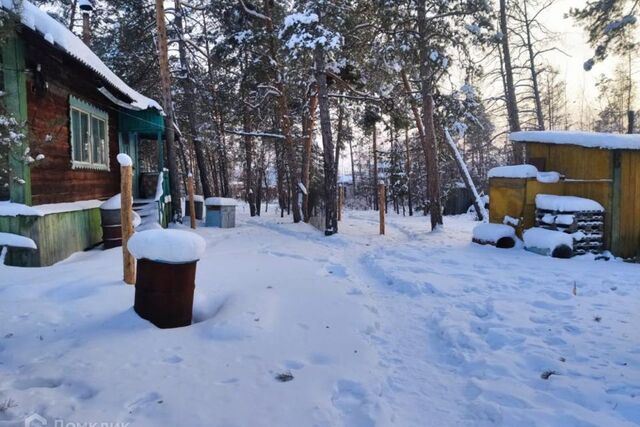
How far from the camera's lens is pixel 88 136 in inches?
392

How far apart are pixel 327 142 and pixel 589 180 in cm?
648

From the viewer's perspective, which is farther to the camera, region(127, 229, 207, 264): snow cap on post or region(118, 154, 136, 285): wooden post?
region(118, 154, 136, 285): wooden post

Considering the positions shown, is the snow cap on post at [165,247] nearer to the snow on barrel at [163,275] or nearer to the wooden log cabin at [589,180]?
the snow on barrel at [163,275]

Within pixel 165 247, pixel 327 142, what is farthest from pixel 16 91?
pixel 327 142

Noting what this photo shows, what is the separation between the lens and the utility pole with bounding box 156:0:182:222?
42.4 feet

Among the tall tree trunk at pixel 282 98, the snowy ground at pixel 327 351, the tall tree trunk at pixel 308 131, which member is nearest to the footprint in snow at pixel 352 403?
the snowy ground at pixel 327 351

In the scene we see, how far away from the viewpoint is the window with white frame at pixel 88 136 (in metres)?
9.07

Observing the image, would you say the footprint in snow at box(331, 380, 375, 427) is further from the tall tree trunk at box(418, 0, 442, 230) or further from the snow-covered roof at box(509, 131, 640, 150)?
the tall tree trunk at box(418, 0, 442, 230)

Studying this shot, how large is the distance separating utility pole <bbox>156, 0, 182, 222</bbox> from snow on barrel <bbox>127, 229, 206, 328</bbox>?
418 inches

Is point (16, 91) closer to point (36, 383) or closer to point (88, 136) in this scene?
point (88, 136)

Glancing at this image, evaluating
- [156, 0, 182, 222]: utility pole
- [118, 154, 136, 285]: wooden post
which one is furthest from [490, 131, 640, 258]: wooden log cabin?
[156, 0, 182, 222]: utility pole

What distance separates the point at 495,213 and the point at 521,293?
4.97 meters

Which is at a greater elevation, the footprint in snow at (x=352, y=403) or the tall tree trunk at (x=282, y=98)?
the tall tree trunk at (x=282, y=98)

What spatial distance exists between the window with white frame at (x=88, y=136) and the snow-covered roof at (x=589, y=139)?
32.2ft
